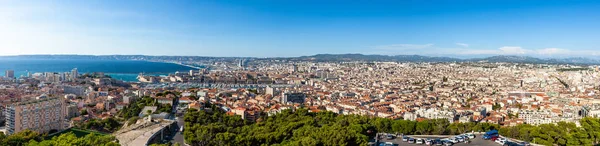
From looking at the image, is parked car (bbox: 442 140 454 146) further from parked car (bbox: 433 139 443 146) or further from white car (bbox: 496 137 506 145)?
white car (bbox: 496 137 506 145)

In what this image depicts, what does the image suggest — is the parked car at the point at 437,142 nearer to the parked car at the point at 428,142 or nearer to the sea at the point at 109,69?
the parked car at the point at 428,142

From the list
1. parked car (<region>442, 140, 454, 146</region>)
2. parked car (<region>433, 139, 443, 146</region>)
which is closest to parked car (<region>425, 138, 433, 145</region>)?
parked car (<region>433, 139, 443, 146</region>)

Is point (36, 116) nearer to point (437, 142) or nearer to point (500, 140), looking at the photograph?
point (437, 142)

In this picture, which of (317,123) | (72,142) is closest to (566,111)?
(317,123)

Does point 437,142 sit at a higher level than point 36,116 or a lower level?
higher

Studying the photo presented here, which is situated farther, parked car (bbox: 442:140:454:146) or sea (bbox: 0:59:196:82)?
sea (bbox: 0:59:196:82)

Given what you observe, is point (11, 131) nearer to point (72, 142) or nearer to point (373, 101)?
point (72, 142)

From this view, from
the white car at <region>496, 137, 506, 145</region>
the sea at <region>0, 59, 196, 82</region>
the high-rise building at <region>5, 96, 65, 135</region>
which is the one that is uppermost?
the white car at <region>496, 137, 506, 145</region>

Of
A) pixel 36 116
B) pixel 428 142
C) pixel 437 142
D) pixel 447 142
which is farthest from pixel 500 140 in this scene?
pixel 36 116
